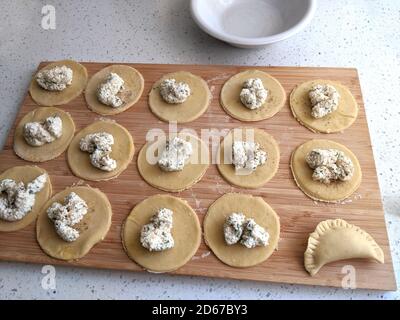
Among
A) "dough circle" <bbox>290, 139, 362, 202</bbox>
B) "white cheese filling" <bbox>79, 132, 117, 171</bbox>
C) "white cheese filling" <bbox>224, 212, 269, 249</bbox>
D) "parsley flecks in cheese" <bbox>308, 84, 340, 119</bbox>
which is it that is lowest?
"white cheese filling" <bbox>224, 212, 269, 249</bbox>

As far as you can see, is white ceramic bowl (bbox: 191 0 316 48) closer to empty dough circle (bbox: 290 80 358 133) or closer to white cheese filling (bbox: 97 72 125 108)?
empty dough circle (bbox: 290 80 358 133)

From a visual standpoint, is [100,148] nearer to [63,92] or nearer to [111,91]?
[111,91]

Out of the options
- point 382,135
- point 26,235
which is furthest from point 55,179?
point 382,135

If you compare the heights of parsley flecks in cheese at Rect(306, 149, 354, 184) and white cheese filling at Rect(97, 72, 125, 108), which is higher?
white cheese filling at Rect(97, 72, 125, 108)

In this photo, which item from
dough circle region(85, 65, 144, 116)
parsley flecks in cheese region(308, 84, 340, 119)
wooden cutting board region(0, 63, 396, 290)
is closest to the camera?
wooden cutting board region(0, 63, 396, 290)

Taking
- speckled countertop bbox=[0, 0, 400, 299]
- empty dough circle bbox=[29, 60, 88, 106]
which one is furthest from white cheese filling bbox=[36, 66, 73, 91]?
speckled countertop bbox=[0, 0, 400, 299]
